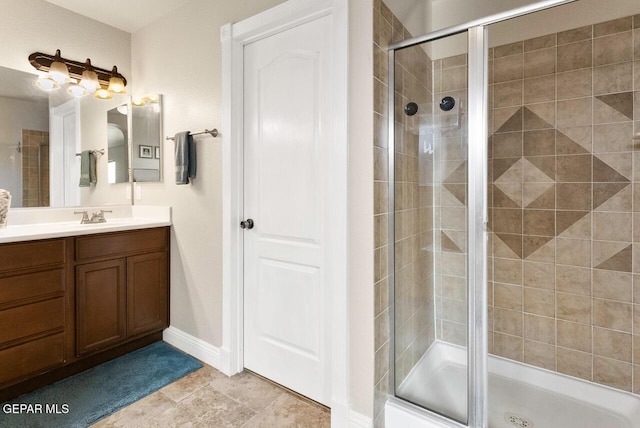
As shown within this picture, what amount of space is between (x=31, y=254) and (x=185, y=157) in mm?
1002

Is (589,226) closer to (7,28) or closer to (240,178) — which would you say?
(240,178)

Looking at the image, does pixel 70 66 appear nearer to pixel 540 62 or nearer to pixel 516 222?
pixel 540 62

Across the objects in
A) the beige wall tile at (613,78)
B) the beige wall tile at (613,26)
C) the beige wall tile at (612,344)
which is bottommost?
the beige wall tile at (612,344)

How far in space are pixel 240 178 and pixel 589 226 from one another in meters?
2.05

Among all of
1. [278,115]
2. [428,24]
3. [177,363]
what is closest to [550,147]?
[428,24]

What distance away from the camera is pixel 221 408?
5.79ft

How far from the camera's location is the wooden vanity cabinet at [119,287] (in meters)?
2.06

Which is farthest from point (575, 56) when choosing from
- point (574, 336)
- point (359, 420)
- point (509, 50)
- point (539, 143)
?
point (359, 420)

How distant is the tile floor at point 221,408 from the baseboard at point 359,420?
162 mm

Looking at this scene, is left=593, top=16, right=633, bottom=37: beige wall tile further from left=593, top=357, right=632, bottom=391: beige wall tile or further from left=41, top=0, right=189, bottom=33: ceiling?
left=41, top=0, right=189, bottom=33: ceiling

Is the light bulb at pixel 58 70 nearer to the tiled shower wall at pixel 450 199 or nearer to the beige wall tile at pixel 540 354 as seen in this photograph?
the tiled shower wall at pixel 450 199

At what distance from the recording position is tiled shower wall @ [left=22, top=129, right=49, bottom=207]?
2.24m

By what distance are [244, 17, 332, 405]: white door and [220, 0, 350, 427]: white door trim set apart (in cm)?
5

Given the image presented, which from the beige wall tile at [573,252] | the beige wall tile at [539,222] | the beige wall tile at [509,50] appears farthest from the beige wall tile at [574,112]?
the beige wall tile at [573,252]
